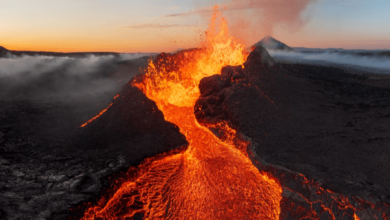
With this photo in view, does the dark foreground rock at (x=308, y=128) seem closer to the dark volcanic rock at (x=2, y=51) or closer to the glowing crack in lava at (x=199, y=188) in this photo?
the glowing crack in lava at (x=199, y=188)

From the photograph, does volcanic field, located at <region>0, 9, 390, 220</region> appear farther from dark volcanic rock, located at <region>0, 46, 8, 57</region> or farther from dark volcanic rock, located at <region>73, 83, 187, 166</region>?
dark volcanic rock, located at <region>0, 46, 8, 57</region>

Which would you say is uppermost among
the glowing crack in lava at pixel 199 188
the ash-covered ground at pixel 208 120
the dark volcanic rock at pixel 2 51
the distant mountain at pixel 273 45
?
the distant mountain at pixel 273 45

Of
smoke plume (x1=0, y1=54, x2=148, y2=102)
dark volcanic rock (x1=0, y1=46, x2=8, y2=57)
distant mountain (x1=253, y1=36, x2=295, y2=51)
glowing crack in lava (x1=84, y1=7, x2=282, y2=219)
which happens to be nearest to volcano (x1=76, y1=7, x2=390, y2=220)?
glowing crack in lava (x1=84, y1=7, x2=282, y2=219)

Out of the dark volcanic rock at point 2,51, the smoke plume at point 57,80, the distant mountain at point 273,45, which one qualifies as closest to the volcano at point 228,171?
the smoke plume at point 57,80

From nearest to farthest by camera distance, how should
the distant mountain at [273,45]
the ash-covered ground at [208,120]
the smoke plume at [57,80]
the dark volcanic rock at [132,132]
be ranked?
the ash-covered ground at [208,120]
the dark volcanic rock at [132,132]
the smoke plume at [57,80]
the distant mountain at [273,45]

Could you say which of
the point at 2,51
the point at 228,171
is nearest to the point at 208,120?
the point at 228,171

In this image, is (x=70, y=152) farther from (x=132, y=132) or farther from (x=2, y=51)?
(x=2, y=51)

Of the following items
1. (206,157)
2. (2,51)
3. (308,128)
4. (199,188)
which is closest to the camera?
(199,188)
